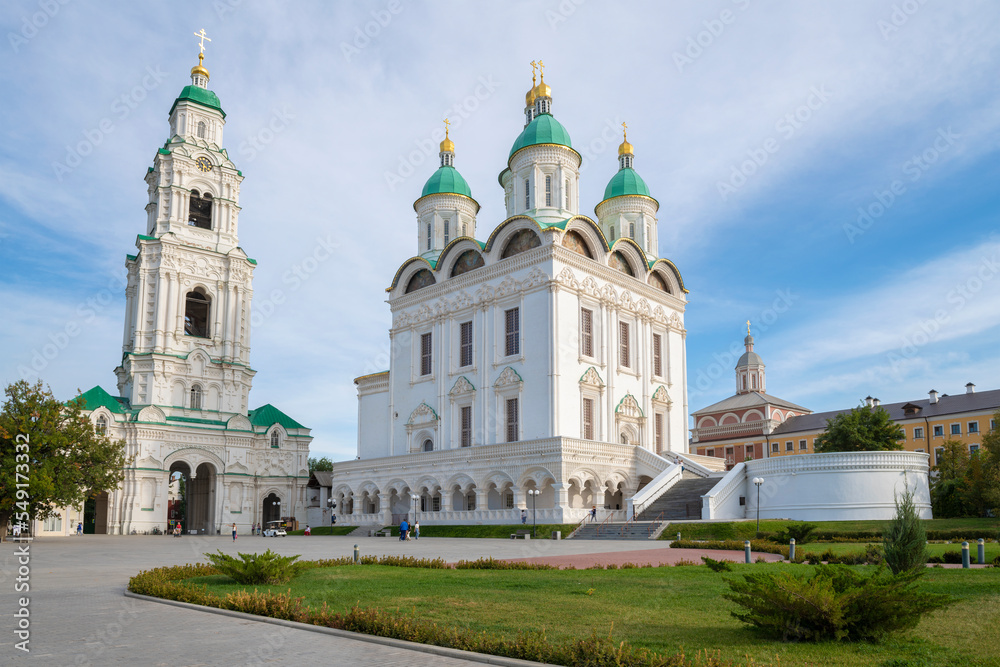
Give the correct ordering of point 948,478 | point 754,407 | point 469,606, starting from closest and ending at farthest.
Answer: point 469,606
point 948,478
point 754,407

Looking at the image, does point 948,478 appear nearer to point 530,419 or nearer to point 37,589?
point 530,419

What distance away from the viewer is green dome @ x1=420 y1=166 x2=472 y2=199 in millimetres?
50938

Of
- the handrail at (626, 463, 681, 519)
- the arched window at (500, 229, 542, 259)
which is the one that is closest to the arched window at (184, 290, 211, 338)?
the arched window at (500, 229, 542, 259)

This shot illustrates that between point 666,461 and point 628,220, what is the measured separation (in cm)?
1727

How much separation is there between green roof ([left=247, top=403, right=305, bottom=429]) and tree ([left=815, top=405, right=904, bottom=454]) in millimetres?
33721

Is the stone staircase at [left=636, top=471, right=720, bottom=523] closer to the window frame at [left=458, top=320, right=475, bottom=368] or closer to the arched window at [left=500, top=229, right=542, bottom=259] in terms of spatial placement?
the window frame at [left=458, top=320, right=475, bottom=368]

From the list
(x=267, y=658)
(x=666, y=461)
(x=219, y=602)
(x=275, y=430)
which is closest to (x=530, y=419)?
(x=666, y=461)

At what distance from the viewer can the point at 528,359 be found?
41.1 metres

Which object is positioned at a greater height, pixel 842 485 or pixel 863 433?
pixel 863 433

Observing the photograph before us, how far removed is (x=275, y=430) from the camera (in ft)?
174

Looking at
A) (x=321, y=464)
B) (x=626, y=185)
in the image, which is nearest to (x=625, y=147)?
(x=626, y=185)

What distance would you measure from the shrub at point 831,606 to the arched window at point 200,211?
169 feet

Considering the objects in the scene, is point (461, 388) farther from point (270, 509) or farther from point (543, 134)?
point (270, 509)

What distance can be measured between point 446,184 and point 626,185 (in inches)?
451
